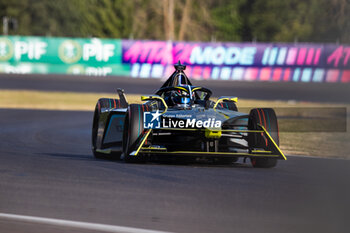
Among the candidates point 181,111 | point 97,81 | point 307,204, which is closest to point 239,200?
point 307,204

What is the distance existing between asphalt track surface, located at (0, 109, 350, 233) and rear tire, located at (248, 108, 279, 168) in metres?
0.22

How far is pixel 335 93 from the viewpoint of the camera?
3269 centimetres

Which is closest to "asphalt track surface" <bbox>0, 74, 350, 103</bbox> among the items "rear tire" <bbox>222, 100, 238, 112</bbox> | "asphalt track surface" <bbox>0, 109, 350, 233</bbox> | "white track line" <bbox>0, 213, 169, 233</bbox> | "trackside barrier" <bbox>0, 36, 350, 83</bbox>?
"trackside barrier" <bbox>0, 36, 350, 83</bbox>

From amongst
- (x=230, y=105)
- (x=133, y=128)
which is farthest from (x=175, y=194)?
(x=230, y=105)

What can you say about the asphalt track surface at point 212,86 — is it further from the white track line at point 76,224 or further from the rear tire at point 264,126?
the white track line at point 76,224

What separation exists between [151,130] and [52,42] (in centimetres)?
3038

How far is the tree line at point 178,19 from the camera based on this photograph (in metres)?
55.6

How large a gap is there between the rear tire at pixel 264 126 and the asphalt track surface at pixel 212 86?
19.3 metres

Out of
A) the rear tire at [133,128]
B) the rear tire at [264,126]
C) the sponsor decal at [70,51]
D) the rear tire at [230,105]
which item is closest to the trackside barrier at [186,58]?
the sponsor decal at [70,51]

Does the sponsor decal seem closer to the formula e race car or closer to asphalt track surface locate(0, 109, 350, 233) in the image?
asphalt track surface locate(0, 109, 350, 233)

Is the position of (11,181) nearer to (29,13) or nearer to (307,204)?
(307,204)

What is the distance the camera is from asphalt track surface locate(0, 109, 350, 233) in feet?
19.4

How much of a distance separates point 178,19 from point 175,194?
50357 millimetres

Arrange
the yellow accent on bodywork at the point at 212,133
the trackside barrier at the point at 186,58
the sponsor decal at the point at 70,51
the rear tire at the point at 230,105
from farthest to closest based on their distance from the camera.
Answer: the sponsor decal at the point at 70,51, the trackside barrier at the point at 186,58, the rear tire at the point at 230,105, the yellow accent on bodywork at the point at 212,133
